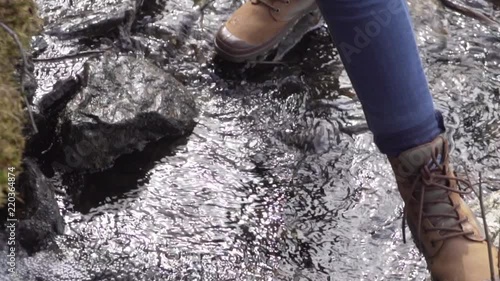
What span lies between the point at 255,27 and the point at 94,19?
0.74 meters

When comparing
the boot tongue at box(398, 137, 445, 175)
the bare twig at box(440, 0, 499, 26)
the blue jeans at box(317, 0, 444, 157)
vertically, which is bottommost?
the bare twig at box(440, 0, 499, 26)

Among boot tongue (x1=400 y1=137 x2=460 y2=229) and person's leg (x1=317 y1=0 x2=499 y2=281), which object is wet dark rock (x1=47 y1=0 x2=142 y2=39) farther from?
boot tongue (x1=400 y1=137 x2=460 y2=229)

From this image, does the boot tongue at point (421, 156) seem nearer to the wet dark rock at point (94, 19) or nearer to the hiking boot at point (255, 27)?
the hiking boot at point (255, 27)

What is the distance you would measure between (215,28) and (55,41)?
2.53 ft

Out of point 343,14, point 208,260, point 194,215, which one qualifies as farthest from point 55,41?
point 343,14

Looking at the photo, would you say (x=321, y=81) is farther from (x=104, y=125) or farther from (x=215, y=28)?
(x=104, y=125)

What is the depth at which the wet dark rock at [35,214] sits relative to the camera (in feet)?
7.25

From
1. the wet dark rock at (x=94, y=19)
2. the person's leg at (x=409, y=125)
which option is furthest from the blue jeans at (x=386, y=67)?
the wet dark rock at (x=94, y=19)

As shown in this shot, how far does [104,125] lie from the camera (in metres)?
2.62

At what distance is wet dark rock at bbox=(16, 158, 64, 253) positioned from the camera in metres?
2.21

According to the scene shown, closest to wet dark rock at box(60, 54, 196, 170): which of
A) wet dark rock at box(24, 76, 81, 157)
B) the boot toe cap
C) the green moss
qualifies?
wet dark rock at box(24, 76, 81, 157)

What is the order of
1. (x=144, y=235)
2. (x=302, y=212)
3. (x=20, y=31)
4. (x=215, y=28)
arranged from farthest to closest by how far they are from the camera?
(x=215, y=28) → (x=302, y=212) → (x=144, y=235) → (x=20, y=31)

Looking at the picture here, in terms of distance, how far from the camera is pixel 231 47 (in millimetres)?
3072

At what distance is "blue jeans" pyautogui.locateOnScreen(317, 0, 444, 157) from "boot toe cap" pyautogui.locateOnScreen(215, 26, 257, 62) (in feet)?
3.87
